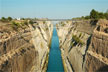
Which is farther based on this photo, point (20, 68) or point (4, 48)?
point (20, 68)

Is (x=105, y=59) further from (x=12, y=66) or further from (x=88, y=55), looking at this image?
(x=12, y=66)

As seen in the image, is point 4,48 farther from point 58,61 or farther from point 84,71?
point 58,61

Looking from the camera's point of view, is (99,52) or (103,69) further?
(99,52)

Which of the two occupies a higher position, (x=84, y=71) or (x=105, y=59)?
(x=105, y=59)

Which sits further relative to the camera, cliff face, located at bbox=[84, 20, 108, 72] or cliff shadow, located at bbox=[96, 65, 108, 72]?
cliff face, located at bbox=[84, 20, 108, 72]

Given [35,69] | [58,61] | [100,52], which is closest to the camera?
[100,52]

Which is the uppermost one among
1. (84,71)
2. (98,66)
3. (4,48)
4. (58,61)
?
(4,48)

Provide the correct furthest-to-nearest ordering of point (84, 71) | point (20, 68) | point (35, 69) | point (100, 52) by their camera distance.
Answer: point (35, 69), point (84, 71), point (20, 68), point (100, 52)

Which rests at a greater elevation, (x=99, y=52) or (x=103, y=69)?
(x=99, y=52)

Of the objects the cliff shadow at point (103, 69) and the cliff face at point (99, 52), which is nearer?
the cliff shadow at point (103, 69)

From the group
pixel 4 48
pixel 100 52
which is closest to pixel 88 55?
pixel 100 52
